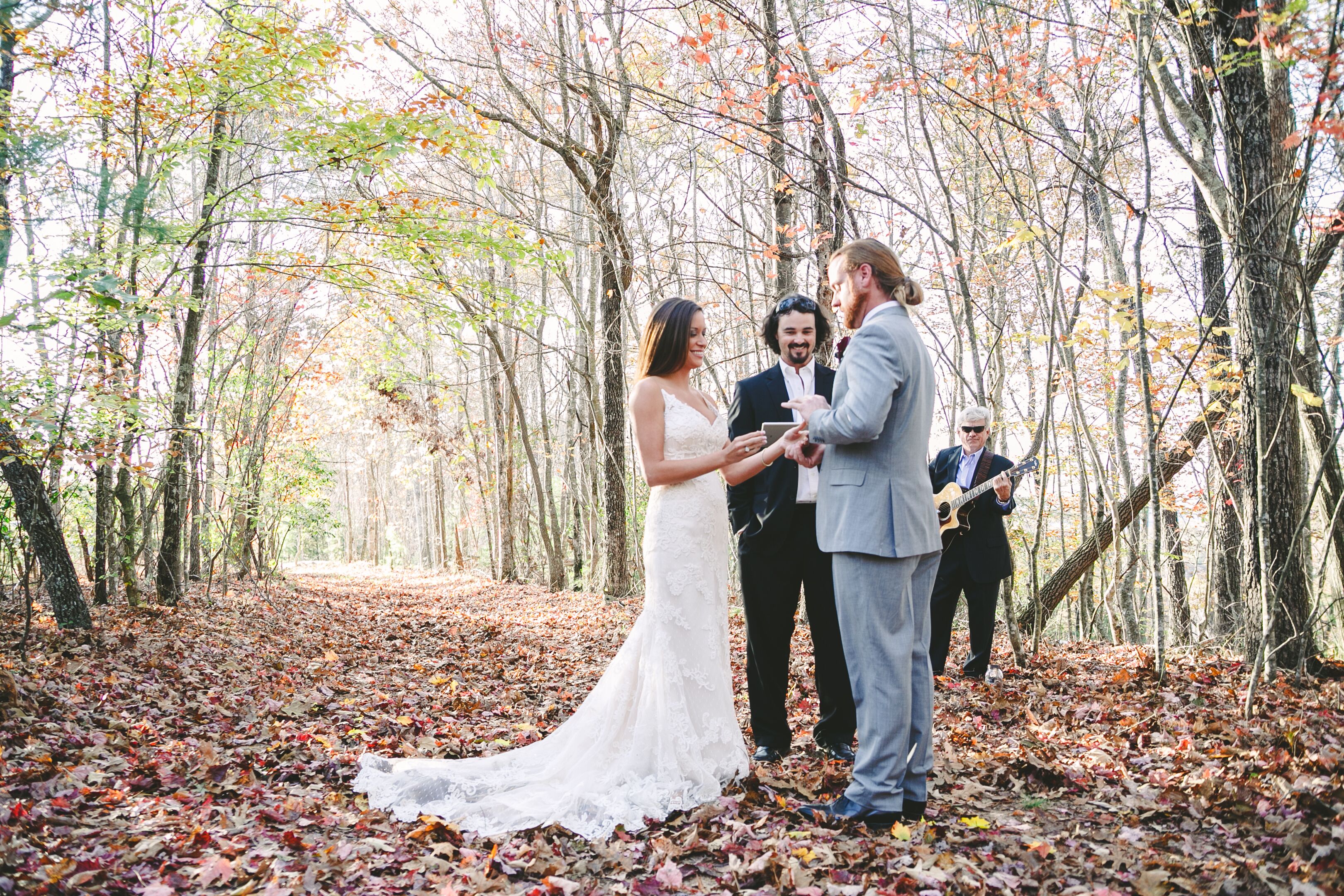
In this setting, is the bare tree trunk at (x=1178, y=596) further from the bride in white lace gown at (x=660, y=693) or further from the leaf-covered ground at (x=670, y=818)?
the bride in white lace gown at (x=660, y=693)

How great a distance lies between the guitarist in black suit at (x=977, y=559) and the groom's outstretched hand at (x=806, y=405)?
3.16m

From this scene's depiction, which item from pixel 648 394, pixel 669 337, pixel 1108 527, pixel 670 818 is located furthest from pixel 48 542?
pixel 1108 527

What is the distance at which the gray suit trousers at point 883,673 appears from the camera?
9.50 ft

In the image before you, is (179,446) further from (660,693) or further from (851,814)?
(851,814)

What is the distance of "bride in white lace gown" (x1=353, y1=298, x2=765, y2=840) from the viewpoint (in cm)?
334

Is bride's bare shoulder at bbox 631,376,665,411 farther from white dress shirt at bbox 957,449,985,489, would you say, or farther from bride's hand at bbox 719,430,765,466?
white dress shirt at bbox 957,449,985,489

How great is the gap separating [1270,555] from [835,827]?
3.77 metres

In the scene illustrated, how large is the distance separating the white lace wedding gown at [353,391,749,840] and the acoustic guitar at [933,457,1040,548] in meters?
2.85

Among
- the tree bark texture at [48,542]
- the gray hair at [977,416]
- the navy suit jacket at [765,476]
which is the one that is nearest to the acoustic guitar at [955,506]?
the gray hair at [977,416]

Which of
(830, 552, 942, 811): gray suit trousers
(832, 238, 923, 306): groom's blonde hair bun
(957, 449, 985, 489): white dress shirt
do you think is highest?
(832, 238, 923, 306): groom's blonde hair bun

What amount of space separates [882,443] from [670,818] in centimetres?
177

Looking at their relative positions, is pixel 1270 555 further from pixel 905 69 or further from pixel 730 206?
pixel 730 206

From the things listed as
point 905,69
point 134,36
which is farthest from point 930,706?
point 134,36

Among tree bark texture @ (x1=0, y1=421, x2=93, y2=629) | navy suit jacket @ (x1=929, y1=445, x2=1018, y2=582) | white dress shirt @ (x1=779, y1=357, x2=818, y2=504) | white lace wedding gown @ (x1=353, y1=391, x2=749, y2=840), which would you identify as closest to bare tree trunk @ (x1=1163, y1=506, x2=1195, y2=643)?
navy suit jacket @ (x1=929, y1=445, x2=1018, y2=582)
